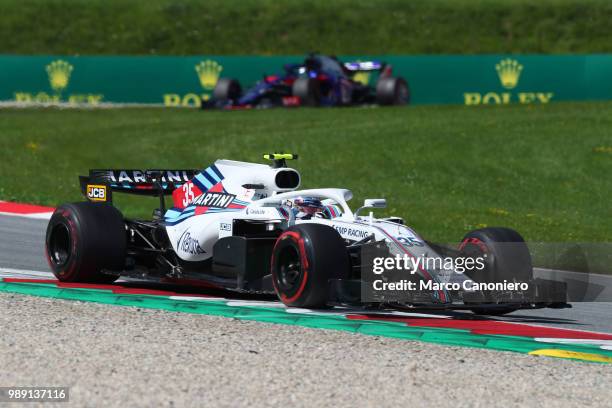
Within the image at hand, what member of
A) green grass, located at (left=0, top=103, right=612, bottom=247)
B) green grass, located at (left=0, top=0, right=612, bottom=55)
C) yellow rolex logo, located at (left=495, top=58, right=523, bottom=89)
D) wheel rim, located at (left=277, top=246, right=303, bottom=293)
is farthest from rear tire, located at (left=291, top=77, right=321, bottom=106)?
wheel rim, located at (left=277, top=246, right=303, bottom=293)

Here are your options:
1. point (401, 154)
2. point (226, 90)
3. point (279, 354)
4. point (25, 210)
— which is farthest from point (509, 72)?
point (279, 354)

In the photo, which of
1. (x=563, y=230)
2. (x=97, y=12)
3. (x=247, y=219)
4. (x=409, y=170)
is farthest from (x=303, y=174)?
(x=97, y=12)

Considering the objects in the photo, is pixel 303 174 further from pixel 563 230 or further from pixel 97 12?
pixel 97 12

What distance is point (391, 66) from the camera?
1403 inches

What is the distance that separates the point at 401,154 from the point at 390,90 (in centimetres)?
794

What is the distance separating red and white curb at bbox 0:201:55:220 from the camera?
59.5ft

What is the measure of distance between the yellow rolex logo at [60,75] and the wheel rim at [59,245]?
78.4 feet

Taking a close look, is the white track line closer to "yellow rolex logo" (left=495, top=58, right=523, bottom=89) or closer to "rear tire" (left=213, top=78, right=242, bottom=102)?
"rear tire" (left=213, top=78, right=242, bottom=102)

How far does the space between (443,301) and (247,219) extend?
2.19 metres

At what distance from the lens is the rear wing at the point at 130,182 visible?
493 inches

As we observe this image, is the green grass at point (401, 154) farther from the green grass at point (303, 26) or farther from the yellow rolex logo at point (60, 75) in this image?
the green grass at point (303, 26)

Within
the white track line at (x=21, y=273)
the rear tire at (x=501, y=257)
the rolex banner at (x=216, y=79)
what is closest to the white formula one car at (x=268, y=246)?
A: the rear tire at (x=501, y=257)

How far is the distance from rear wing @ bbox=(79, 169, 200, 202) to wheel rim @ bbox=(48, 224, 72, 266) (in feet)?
2.50

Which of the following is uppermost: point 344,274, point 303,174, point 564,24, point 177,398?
point 564,24
